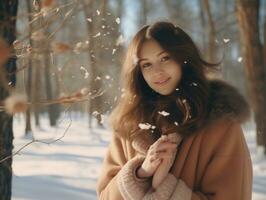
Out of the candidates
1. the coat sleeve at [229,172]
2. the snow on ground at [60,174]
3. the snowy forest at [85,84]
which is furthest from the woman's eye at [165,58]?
the snow on ground at [60,174]

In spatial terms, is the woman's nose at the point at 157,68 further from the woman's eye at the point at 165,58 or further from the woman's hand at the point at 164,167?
the woman's hand at the point at 164,167

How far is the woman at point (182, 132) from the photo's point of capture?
1.96 metres

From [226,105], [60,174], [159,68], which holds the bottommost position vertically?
[60,174]

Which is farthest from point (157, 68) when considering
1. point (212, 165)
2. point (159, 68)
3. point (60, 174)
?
point (60, 174)

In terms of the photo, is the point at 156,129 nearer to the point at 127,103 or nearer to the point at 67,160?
the point at 127,103

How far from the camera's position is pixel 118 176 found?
2107 millimetres

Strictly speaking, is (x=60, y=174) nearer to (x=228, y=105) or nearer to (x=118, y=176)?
(x=118, y=176)

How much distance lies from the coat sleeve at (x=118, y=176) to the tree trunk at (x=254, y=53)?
6572mm

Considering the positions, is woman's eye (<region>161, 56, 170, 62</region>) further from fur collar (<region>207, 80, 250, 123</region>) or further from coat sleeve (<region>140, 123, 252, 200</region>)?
coat sleeve (<region>140, 123, 252, 200</region>)

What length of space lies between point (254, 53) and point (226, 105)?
266 inches

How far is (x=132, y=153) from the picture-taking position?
223 centimetres

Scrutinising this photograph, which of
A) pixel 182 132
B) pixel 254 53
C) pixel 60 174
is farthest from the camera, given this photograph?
pixel 254 53

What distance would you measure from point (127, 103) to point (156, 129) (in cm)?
18

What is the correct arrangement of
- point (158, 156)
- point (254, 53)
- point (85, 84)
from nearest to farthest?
point (85, 84), point (158, 156), point (254, 53)
